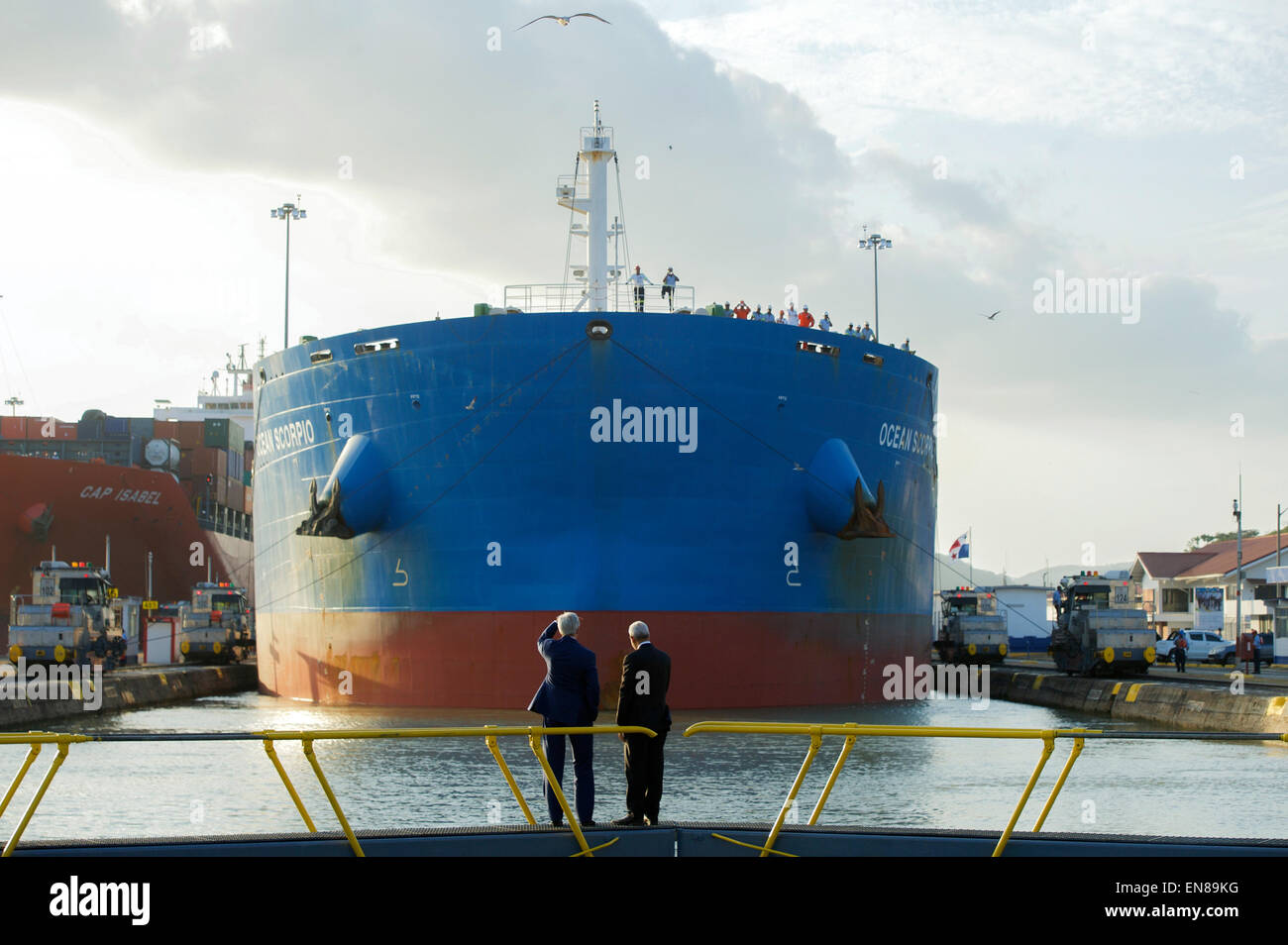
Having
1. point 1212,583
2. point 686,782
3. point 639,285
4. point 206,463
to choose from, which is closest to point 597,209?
point 639,285

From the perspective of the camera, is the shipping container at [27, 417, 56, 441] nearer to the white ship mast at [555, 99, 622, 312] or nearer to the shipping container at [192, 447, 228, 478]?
the shipping container at [192, 447, 228, 478]

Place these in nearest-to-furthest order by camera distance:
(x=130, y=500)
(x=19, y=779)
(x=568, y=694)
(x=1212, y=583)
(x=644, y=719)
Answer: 1. (x=19, y=779)
2. (x=644, y=719)
3. (x=568, y=694)
4. (x=130, y=500)
5. (x=1212, y=583)

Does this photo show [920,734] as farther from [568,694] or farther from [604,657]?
[604,657]

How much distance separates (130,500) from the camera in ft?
164

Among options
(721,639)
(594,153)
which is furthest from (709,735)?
(594,153)

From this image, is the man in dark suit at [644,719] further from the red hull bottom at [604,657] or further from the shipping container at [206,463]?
the shipping container at [206,463]

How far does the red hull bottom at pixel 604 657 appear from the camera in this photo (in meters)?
24.1

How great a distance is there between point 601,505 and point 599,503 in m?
0.05

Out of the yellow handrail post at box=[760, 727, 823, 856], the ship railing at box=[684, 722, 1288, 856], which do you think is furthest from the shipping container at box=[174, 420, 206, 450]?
the ship railing at box=[684, 722, 1288, 856]

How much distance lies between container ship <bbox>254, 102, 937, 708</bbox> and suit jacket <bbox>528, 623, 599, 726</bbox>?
13.3 metres

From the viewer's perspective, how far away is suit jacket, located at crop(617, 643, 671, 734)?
992cm

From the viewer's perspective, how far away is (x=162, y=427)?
60.3 meters
